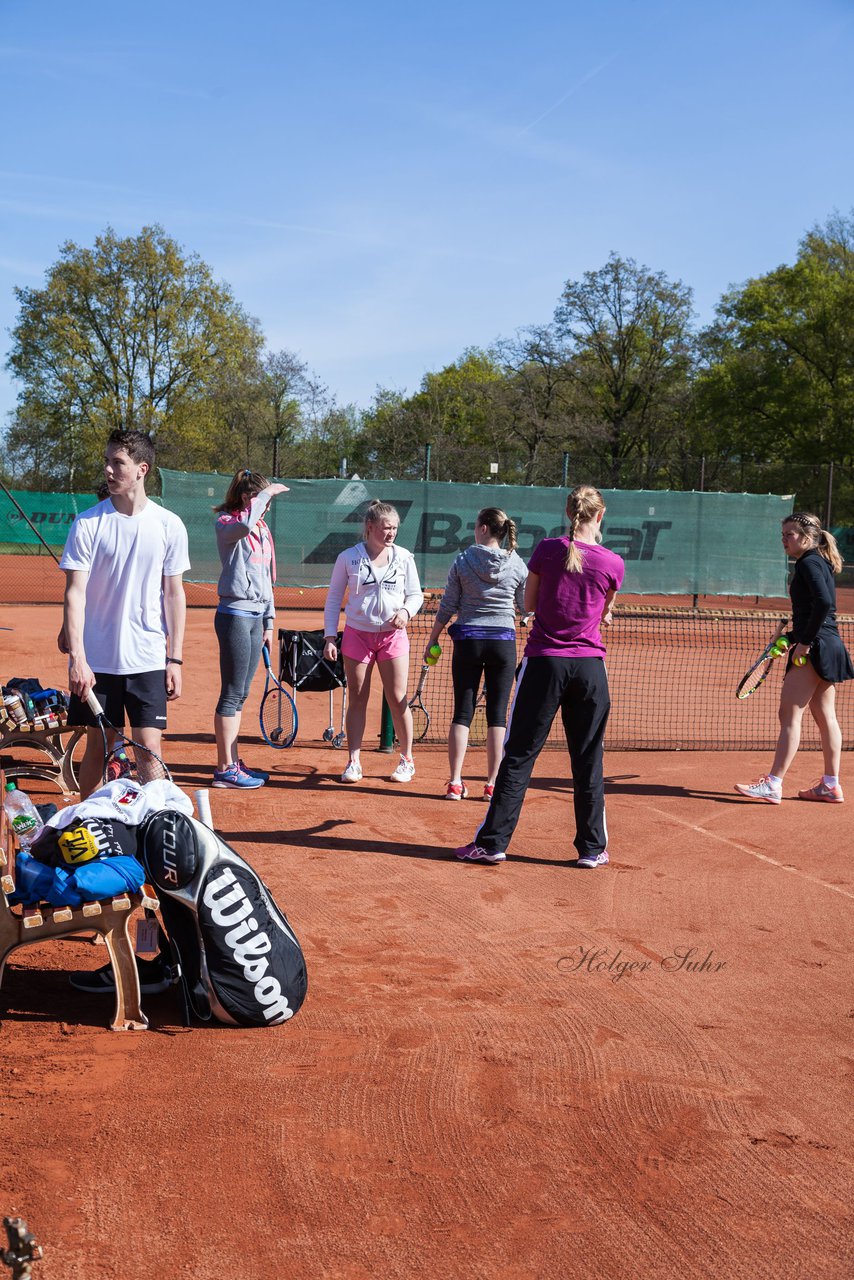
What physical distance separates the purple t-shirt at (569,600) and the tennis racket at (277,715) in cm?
301

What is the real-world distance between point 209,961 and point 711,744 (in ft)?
20.4

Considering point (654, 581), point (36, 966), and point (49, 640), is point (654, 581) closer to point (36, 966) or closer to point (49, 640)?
point (49, 640)

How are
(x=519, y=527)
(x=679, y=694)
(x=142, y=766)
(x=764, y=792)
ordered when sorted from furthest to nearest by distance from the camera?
(x=519, y=527) → (x=679, y=694) → (x=764, y=792) → (x=142, y=766)

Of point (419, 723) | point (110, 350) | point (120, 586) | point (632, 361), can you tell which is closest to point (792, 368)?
point (632, 361)

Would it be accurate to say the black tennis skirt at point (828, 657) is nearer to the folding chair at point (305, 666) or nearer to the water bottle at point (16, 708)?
the folding chair at point (305, 666)

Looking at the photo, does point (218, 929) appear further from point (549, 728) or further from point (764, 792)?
point (764, 792)

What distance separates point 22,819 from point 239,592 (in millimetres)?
2877

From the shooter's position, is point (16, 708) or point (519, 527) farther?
point (519, 527)

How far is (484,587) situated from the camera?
246 inches

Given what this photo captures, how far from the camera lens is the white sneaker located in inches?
278

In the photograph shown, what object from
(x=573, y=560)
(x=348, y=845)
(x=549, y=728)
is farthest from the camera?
(x=348, y=845)

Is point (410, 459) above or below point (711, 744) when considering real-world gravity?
above

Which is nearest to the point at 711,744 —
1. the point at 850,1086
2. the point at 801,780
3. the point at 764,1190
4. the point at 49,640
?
the point at 801,780

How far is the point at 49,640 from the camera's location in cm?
1318
